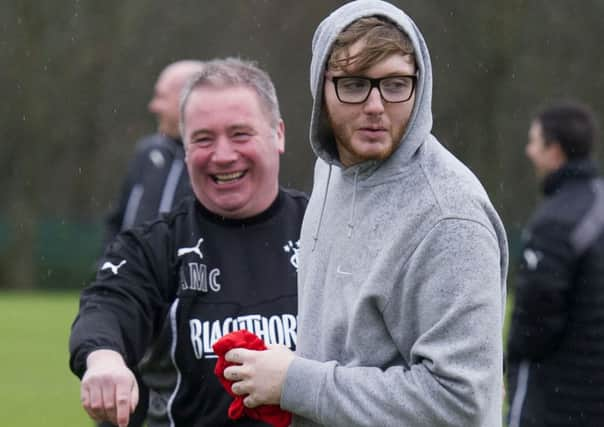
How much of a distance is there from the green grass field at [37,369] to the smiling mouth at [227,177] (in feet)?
21.5

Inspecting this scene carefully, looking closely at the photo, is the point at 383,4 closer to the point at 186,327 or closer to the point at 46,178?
the point at 186,327

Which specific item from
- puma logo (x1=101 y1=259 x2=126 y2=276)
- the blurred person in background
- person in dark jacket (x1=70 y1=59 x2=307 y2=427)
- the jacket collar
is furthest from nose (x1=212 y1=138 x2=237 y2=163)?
the jacket collar

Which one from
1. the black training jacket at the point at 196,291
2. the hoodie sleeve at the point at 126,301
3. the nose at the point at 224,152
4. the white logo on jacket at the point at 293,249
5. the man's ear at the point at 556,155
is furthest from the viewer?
the man's ear at the point at 556,155

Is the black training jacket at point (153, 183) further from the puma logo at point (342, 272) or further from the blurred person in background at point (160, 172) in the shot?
the puma logo at point (342, 272)

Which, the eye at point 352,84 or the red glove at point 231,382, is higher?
the eye at point 352,84

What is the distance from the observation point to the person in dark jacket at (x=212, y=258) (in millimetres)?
3836

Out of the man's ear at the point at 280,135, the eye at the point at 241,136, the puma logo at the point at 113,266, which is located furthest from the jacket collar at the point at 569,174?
the puma logo at the point at 113,266

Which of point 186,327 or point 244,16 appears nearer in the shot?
point 186,327

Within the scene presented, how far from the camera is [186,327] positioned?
3.87 m

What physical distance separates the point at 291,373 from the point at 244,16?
81.7 ft

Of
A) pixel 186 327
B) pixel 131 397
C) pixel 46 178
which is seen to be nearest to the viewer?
pixel 131 397

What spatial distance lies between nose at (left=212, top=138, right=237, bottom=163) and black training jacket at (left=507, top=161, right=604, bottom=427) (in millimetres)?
2341

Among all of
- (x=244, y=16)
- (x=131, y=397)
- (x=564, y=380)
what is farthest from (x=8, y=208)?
(x=131, y=397)

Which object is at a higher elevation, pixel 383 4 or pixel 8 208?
pixel 383 4
